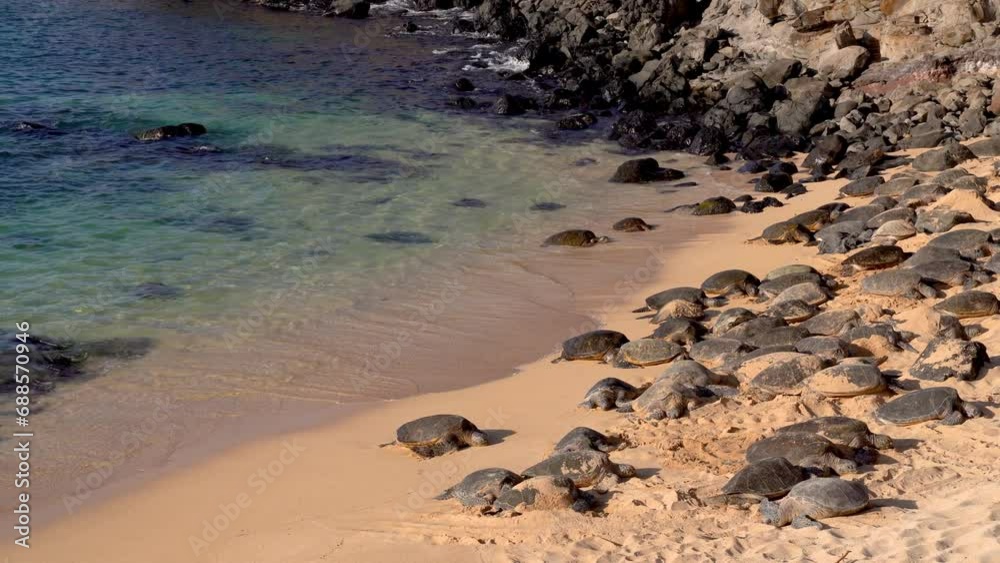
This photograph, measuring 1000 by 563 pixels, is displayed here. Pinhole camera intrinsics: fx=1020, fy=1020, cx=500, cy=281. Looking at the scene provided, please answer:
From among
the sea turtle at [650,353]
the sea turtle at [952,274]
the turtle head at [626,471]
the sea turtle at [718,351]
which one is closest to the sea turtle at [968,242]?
the sea turtle at [952,274]

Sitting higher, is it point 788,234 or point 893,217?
point 893,217

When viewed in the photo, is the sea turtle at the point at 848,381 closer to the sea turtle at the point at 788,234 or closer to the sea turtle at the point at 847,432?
the sea turtle at the point at 847,432

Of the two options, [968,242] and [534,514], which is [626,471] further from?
[968,242]

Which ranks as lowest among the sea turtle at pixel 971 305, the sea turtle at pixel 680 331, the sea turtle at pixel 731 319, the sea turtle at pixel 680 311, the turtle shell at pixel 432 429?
the turtle shell at pixel 432 429

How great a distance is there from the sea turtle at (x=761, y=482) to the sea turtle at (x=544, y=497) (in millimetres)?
998

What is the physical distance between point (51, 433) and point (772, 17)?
67.1 ft

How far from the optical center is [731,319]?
1167 cm

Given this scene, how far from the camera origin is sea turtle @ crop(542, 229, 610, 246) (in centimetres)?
1599

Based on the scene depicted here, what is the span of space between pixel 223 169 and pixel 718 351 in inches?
481

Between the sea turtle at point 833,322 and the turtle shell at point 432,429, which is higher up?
the sea turtle at point 833,322

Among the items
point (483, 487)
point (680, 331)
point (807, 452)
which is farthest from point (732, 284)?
point (483, 487)

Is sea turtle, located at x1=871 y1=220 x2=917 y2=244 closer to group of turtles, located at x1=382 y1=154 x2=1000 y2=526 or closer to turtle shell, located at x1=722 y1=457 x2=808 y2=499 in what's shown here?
group of turtles, located at x1=382 y1=154 x2=1000 y2=526

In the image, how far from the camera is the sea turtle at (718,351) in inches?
418

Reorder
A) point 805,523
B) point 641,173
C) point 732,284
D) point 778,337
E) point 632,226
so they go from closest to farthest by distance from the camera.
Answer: point 805,523
point 778,337
point 732,284
point 632,226
point 641,173
